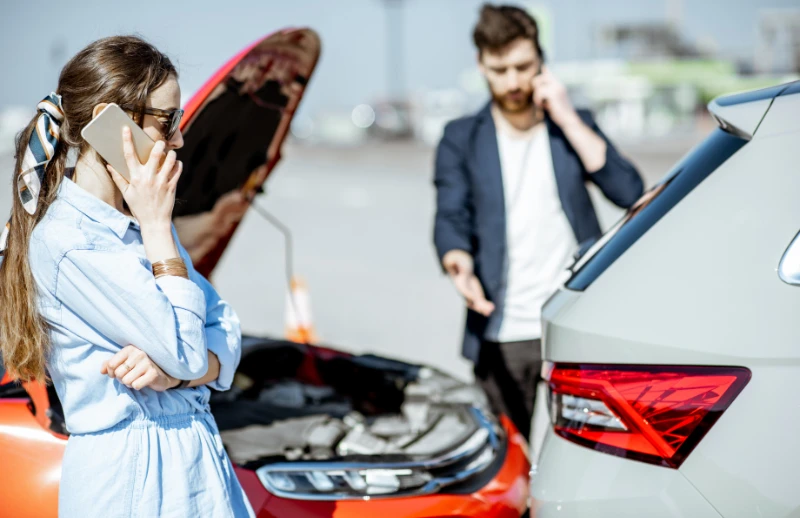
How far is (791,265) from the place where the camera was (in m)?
1.75

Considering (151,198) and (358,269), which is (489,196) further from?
(358,269)

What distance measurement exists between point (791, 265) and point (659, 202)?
1.61 ft

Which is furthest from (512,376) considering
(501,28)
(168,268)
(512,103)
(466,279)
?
(168,268)

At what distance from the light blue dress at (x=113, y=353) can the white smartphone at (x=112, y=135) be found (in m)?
0.11

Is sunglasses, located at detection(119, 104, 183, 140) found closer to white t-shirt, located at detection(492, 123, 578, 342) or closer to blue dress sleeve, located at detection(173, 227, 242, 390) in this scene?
blue dress sleeve, located at detection(173, 227, 242, 390)

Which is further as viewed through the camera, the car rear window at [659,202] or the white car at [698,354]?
the car rear window at [659,202]

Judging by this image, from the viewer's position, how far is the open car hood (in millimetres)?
2846

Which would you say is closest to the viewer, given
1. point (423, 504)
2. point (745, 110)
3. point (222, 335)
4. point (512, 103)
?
point (222, 335)

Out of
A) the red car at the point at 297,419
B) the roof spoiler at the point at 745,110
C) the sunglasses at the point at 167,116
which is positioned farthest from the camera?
the red car at the point at 297,419

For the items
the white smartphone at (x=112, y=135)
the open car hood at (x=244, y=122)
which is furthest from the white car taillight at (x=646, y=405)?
the open car hood at (x=244, y=122)

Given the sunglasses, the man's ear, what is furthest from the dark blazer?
the sunglasses

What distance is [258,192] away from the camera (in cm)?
363

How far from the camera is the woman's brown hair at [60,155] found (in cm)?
174

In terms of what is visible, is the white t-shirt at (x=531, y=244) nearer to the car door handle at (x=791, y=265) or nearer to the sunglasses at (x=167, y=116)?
the car door handle at (x=791, y=265)
